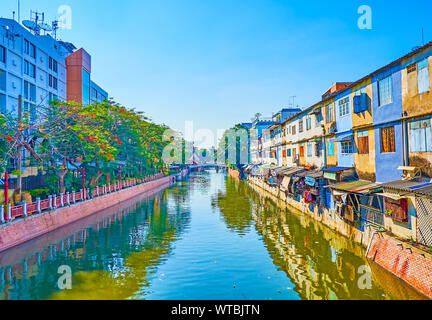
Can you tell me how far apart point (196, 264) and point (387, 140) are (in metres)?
12.2

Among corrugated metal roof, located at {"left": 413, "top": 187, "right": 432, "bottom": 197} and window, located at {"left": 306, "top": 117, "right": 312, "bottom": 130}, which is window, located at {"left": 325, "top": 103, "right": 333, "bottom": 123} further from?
corrugated metal roof, located at {"left": 413, "top": 187, "right": 432, "bottom": 197}

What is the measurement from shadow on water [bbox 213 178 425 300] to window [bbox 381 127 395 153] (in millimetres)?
5876

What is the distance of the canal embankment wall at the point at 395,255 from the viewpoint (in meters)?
11.5

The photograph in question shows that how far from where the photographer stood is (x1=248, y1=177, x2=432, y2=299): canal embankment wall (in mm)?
11484

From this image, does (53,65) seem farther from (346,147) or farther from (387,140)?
(387,140)

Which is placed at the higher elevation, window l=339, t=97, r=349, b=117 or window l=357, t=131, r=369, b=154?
window l=339, t=97, r=349, b=117

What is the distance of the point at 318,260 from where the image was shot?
16.6 metres

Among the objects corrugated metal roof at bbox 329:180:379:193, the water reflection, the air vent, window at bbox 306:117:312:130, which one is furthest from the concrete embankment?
the air vent

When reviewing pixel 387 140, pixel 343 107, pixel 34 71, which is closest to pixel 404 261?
pixel 387 140

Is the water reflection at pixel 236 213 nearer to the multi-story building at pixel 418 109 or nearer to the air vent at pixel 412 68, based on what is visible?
the multi-story building at pixel 418 109

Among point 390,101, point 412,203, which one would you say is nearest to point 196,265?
point 412,203

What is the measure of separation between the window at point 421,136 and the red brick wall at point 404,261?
4426 millimetres

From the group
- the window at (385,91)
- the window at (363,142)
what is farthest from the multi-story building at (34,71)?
the window at (385,91)
